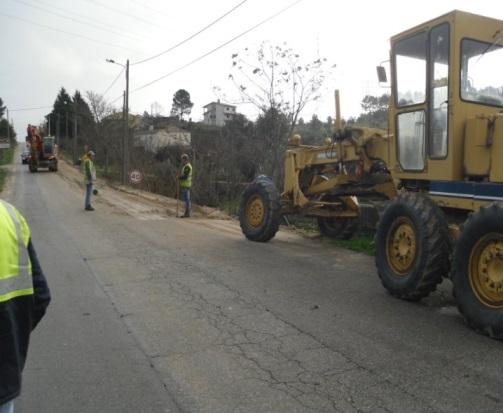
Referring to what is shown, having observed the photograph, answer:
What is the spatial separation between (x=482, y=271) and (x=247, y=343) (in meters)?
2.38

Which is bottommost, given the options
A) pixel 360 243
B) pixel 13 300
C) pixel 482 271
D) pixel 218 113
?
pixel 360 243

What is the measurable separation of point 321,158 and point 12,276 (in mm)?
8634

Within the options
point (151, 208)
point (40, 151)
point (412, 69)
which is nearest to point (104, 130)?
point (40, 151)

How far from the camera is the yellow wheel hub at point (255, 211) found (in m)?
10.9

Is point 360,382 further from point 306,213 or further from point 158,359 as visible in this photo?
point 306,213

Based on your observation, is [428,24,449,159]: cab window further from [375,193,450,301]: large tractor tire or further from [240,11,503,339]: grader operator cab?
[375,193,450,301]: large tractor tire

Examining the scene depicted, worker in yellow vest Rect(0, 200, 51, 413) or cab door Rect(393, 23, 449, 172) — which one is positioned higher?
cab door Rect(393, 23, 449, 172)

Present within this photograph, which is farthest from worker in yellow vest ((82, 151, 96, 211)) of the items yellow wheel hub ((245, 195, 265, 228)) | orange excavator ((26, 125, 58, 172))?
orange excavator ((26, 125, 58, 172))

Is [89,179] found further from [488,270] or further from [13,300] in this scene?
[13,300]

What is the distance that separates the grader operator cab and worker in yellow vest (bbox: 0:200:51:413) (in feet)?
13.4

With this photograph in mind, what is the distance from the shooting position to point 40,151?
40500 mm

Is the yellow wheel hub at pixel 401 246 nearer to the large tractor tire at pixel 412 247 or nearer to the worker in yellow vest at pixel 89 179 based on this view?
the large tractor tire at pixel 412 247

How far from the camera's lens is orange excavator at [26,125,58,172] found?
39.8 meters

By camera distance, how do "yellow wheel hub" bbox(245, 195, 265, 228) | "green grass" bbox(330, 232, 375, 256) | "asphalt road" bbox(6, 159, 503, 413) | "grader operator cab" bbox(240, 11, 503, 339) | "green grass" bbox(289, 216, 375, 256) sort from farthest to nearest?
"yellow wheel hub" bbox(245, 195, 265, 228) < "green grass" bbox(289, 216, 375, 256) < "green grass" bbox(330, 232, 375, 256) < "grader operator cab" bbox(240, 11, 503, 339) < "asphalt road" bbox(6, 159, 503, 413)
